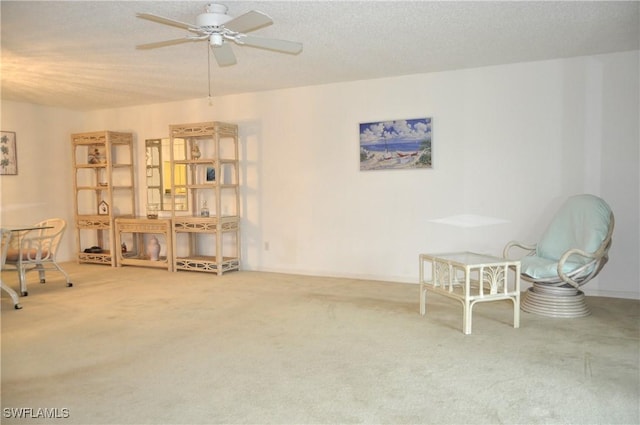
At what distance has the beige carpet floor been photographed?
96.5 inches

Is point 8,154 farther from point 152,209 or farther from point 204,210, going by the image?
point 204,210

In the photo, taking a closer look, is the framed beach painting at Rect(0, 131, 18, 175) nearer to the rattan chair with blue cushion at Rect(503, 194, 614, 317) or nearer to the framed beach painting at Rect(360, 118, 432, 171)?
the framed beach painting at Rect(360, 118, 432, 171)

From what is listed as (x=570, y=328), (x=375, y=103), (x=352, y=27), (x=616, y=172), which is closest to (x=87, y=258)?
(x=375, y=103)

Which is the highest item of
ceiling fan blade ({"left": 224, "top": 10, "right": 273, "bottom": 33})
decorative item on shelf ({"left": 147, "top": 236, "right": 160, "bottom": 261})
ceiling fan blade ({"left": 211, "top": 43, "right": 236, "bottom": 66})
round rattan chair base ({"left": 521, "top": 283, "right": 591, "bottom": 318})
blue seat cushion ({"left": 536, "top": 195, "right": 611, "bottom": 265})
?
ceiling fan blade ({"left": 224, "top": 10, "right": 273, "bottom": 33})

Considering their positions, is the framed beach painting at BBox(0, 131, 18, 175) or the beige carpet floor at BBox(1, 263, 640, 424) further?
the framed beach painting at BBox(0, 131, 18, 175)

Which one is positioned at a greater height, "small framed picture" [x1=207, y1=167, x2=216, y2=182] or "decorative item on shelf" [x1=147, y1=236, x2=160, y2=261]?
"small framed picture" [x1=207, y1=167, x2=216, y2=182]

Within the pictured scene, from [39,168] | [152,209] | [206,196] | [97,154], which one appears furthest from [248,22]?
[39,168]

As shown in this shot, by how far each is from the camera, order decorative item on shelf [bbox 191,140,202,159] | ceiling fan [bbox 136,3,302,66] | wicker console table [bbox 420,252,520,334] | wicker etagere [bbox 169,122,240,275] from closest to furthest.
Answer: ceiling fan [bbox 136,3,302,66] < wicker console table [bbox 420,252,520,334] < wicker etagere [bbox 169,122,240,275] < decorative item on shelf [bbox 191,140,202,159]

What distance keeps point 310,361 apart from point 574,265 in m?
2.50

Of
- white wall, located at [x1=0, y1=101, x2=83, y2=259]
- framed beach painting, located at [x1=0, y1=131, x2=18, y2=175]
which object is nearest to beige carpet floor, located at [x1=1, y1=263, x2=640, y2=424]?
white wall, located at [x1=0, y1=101, x2=83, y2=259]

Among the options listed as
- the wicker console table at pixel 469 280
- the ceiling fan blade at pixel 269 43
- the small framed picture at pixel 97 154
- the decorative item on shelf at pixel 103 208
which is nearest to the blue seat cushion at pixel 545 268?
the wicker console table at pixel 469 280

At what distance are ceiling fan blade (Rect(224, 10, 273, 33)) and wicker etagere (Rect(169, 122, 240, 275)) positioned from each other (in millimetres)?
3188

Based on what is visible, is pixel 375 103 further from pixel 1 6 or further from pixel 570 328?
pixel 1 6

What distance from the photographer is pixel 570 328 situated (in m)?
3.78
